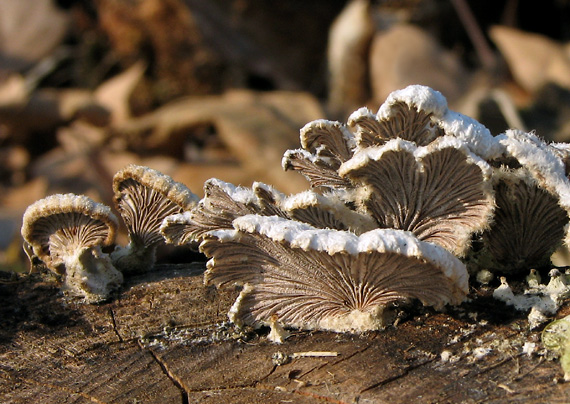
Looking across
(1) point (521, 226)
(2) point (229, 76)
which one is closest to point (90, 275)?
(1) point (521, 226)

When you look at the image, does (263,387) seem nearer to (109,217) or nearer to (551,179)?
(109,217)

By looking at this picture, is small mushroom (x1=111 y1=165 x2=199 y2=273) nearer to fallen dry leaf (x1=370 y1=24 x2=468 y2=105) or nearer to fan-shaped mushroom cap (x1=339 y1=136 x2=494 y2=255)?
fan-shaped mushroom cap (x1=339 y1=136 x2=494 y2=255)

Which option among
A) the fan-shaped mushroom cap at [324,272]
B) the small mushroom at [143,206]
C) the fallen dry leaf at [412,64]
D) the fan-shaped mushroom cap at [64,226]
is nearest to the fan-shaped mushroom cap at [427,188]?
the fan-shaped mushroom cap at [324,272]

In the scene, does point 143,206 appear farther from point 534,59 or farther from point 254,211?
point 534,59

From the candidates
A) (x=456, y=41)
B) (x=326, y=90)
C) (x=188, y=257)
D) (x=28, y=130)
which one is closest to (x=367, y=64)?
(x=326, y=90)

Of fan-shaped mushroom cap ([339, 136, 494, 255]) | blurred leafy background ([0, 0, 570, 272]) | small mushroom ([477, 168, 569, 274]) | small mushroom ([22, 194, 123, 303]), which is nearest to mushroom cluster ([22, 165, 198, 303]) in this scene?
small mushroom ([22, 194, 123, 303])

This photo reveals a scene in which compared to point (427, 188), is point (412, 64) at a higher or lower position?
higher
